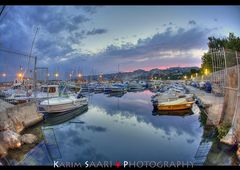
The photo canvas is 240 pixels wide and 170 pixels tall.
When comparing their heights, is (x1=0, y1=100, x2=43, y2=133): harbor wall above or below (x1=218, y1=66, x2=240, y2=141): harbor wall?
below

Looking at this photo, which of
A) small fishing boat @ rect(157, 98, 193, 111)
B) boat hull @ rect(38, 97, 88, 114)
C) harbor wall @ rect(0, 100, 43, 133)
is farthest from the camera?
small fishing boat @ rect(157, 98, 193, 111)

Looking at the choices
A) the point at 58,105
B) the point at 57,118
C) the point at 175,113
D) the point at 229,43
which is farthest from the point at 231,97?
the point at 229,43

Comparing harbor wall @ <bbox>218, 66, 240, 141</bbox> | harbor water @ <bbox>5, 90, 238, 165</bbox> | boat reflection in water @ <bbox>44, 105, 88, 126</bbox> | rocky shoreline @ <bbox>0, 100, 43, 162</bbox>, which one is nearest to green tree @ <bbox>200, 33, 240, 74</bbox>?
harbor wall @ <bbox>218, 66, 240, 141</bbox>

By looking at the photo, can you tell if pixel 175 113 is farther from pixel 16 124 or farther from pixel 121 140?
pixel 16 124

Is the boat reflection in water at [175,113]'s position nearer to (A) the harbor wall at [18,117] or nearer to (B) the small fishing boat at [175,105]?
(B) the small fishing boat at [175,105]

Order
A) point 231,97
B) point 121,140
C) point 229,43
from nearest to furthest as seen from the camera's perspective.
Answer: point 231,97 → point 121,140 → point 229,43

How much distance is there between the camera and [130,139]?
29.8 ft

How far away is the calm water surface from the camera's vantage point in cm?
705

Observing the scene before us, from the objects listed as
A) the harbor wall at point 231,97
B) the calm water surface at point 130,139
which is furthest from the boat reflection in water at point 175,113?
the harbor wall at point 231,97

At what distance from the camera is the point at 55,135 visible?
Answer: 9.66 metres

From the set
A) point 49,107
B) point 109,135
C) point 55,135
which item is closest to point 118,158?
point 109,135

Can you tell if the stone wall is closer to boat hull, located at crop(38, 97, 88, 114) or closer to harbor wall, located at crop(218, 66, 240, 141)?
harbor wall, located at crop(218, 66, 240, 141)

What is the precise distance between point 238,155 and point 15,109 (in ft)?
29.4

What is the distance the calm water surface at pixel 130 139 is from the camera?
705 centimetres
